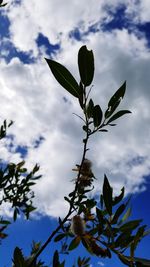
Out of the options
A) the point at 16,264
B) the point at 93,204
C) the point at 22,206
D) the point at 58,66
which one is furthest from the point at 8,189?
the point at 58,66

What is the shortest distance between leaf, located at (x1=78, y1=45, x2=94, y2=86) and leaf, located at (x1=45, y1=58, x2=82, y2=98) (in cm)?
6

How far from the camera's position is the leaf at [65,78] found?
4.59ft

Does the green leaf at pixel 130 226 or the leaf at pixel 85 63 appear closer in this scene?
the leaf at pixel 85 63

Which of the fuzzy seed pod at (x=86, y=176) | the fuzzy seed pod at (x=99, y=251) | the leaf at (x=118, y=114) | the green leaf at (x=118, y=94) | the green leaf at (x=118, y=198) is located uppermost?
the green leaf at (x=118, y=94)

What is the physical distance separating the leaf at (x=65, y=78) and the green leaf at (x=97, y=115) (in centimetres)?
21

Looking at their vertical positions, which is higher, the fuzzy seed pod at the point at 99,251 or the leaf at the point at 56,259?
the leaf at the point at 56,259

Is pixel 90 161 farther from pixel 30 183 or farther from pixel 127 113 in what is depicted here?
pixel 30 183

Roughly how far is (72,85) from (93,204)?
95 cm

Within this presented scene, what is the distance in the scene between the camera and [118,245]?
141 centimetres

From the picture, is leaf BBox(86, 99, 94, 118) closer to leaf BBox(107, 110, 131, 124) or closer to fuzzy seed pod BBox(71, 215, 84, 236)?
leaf BBox(107, 110, 131, 124)

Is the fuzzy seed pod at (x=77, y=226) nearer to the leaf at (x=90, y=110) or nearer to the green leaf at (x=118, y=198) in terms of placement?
the green leaf at (x=118, y=198)

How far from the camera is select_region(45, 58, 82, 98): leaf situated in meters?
1.40

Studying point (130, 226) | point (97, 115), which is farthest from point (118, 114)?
point (130, 226)

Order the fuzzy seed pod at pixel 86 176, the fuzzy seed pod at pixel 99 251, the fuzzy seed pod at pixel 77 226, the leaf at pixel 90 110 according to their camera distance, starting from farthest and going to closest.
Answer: the fuzzy seed pod at pixel 86 176, the leaf at pixel 90 110, the fuzzy seed pod at pixel 77 226, the fuzzy seed pod at pixel 99 251
